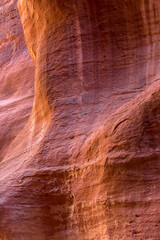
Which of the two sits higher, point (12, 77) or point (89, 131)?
point (12, 77)

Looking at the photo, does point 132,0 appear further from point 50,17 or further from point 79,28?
point 50,17

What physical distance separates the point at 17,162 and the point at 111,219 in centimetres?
175

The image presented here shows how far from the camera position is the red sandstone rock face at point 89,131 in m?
3.64

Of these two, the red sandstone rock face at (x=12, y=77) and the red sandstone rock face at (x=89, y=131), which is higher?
the red sandstone rock face at (x=12, y=77)

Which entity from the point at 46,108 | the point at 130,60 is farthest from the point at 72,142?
the point at 130,60

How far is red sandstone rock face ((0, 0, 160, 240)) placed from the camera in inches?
143

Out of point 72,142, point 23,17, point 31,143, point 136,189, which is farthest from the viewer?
point 23,17

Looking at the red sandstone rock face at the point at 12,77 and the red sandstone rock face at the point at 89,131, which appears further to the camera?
the red sandstone rock face at the point at 12,77

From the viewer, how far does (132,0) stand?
490 centimetres

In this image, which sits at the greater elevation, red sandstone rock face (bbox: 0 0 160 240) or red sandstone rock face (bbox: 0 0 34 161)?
red sandstone rock face (bbox: 0 0 34 161)

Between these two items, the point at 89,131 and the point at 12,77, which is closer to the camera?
the point at 89,131

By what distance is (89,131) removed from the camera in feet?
14.3

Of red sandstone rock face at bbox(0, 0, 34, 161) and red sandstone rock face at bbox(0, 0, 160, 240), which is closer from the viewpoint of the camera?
red sandstone rock face at bbox(0, 0, 160, 240)

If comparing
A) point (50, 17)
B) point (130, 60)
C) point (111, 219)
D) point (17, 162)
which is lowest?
point (111, 219)
